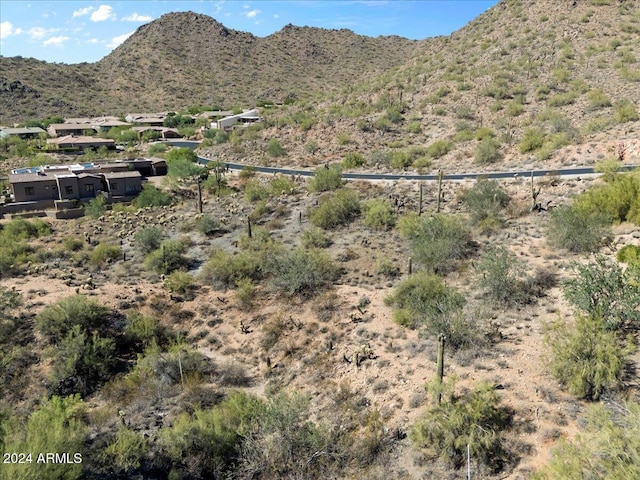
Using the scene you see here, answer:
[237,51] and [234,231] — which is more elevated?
[237,51]

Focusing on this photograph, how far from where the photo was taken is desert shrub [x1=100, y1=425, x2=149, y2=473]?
47.3 feet

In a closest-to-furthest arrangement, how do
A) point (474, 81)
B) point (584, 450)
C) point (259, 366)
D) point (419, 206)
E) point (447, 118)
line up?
1. point (584, 450)
2. point (259, 366)
3. point (419, 206)
4. point (447, 118)
5. point (474, 81)

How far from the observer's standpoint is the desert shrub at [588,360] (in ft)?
48.3

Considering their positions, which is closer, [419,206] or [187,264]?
[187,264]

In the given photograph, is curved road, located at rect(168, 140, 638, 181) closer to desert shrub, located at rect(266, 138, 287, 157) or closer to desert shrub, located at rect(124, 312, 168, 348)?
desert shrub, located at rect(266, 138, 287, 157)

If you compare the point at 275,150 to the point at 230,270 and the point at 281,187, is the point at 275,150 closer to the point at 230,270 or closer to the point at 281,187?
the point at 281,187

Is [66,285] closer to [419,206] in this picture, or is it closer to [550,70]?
[419,206]

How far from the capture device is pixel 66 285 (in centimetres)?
2798

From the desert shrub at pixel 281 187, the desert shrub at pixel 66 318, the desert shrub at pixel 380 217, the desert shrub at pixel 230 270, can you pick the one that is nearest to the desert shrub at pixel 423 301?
the desert shrub at pixel 230 270

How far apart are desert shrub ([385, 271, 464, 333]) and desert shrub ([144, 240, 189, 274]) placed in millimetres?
15251

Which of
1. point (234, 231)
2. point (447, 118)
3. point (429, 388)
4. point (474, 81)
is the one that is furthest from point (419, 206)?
point (474, 81)

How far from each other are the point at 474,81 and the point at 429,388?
62484mm

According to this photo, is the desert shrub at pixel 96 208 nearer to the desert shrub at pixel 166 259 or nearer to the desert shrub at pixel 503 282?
the desert shrub at pixel 166 259

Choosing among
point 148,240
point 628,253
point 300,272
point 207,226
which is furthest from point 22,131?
point 628,253
